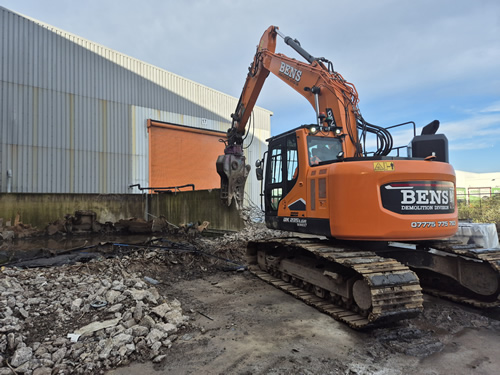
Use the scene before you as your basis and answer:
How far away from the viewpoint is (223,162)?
10000mm

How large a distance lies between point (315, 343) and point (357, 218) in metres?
1.65

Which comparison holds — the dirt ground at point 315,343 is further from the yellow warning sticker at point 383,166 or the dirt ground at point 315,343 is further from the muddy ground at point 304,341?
the yellow warning sticker at point 383,166

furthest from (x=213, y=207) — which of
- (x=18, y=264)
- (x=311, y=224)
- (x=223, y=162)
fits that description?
(x=311, y=224)

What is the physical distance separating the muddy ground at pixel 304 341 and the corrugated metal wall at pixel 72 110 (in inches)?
494

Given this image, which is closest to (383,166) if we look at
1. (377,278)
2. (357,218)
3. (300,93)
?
(357,218)

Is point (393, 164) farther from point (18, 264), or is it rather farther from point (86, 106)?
point (86, 106)

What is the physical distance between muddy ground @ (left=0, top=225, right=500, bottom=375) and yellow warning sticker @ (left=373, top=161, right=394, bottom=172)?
199cm

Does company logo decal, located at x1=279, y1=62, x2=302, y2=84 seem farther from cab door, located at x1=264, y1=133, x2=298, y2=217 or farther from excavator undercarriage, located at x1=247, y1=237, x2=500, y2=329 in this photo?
excavator undercarriage, located at x1=247, y1=237, x2=500, y2=329

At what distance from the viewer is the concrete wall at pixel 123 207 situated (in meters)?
11.8

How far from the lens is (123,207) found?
623 inches

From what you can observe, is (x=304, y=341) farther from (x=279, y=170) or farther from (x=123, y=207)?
(x=123, y=207)

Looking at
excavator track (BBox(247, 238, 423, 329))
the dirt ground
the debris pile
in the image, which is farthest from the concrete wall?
the dirt ground

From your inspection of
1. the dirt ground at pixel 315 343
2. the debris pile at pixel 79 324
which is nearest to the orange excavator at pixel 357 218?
the dirt ground at pixel 315 343

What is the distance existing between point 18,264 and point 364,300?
6836mm
